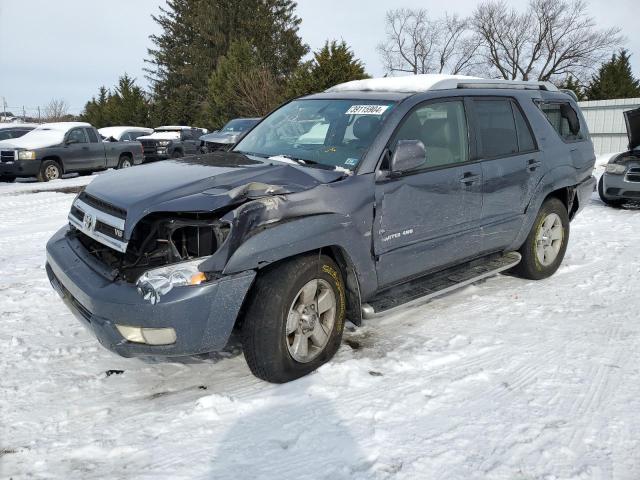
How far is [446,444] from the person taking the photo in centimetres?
280

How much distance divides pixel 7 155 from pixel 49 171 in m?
1.05

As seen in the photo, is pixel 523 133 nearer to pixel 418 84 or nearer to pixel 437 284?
pixel 418 84

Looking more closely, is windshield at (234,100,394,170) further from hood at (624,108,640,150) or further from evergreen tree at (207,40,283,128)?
evergreen tree at (207,40,283,128)

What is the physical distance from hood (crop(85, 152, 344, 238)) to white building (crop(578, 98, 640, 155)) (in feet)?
67.0

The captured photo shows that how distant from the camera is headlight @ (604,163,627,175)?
9.59m

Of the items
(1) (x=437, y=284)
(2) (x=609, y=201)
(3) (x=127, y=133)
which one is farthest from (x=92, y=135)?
(1) (x=437, y=284)

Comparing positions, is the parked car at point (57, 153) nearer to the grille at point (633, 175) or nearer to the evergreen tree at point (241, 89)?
the evergreen tree at point (241, 89)

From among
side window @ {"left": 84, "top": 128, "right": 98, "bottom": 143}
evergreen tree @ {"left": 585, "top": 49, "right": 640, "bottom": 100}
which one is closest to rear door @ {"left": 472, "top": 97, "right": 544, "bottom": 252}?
side window @ {"left": 84, "top": 128, "right": 98, "bottom": 143}

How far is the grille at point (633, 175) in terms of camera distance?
30.8 ft

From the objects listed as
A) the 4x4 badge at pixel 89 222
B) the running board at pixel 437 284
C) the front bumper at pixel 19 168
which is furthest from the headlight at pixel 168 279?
the front bumper at pixel 19 168

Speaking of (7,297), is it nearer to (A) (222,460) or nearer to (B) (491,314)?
(A) (222,460)

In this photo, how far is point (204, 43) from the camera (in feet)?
144

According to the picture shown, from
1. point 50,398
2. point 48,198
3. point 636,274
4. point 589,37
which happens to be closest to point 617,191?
point 636,274

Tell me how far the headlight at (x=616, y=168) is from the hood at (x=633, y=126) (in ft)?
1.71
